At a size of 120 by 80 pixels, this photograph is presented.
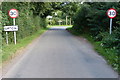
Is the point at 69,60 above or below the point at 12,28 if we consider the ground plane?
below

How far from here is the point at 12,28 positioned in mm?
10961

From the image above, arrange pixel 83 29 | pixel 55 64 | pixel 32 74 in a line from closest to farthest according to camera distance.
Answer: pixel 32 74, pixel 55 64, pixel 83 29

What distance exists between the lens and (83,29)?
18.9 meters

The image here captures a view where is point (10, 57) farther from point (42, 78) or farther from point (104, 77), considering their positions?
point (104, 77)

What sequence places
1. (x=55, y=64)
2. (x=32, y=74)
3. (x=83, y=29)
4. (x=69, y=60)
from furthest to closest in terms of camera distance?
(x=83, y=29) → (x=69, y=60) → (x=55, y=64) → (x=32, y=74)

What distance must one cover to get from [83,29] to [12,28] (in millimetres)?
9932

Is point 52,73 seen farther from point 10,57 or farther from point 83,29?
point 83,29

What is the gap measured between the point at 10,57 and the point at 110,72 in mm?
4761

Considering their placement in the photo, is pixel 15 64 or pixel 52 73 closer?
pixel 52 73

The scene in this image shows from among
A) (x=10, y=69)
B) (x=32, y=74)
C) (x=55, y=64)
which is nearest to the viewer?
→ (x=32, y=74)

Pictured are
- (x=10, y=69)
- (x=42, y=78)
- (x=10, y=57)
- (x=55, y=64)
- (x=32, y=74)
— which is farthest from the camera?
(x=10, y=57)

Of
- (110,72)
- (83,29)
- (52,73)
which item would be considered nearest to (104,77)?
(110,72)

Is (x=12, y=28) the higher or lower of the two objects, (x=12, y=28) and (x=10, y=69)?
the higher

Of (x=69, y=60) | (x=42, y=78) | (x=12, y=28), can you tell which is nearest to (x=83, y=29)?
(x=12, y=28)
